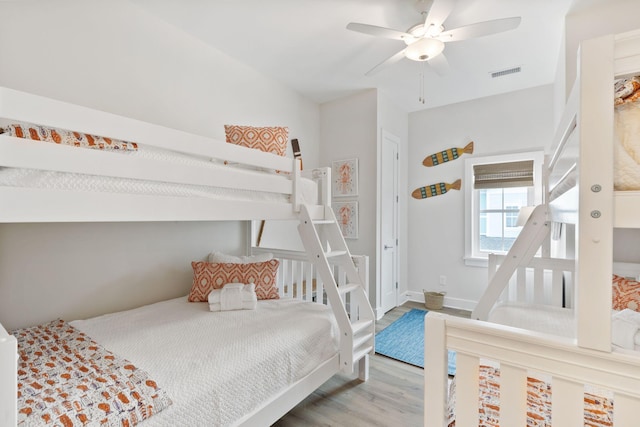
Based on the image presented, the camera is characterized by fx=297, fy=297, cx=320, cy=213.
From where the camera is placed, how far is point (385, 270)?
372cm

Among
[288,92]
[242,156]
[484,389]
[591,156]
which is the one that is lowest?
[484,389]

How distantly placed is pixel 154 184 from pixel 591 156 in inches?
57.9

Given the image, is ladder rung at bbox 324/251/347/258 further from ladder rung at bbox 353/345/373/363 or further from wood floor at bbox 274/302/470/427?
wood floor at bbox 274/302/470/427

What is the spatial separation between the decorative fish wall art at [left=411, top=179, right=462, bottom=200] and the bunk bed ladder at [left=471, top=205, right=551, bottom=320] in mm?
2079

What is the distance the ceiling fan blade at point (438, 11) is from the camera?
1.69m

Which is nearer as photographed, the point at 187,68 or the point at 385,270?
the point at 187,68

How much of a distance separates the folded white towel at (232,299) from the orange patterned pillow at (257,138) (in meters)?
1.06

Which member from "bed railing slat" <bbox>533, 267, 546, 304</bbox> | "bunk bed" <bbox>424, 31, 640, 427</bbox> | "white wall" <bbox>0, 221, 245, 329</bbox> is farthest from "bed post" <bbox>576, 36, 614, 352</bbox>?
"white wall" <bbox>0, 221, 245, 329</bbox>

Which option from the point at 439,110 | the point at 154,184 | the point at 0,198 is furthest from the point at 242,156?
the point at 439,110

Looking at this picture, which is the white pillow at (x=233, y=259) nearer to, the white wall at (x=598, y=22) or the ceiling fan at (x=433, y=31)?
the ceiling fan at (x=433, y=31)

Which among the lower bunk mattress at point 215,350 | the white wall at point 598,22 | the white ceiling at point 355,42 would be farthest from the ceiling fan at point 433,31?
the lower bunk mattress at point 215,350

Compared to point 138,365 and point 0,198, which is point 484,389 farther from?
point 0,198

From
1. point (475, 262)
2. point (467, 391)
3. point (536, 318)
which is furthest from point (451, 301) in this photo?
point (467, 391)

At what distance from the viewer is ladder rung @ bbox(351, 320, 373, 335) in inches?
78.3
